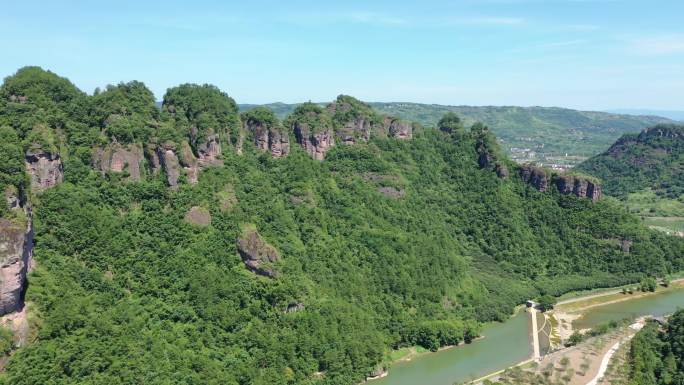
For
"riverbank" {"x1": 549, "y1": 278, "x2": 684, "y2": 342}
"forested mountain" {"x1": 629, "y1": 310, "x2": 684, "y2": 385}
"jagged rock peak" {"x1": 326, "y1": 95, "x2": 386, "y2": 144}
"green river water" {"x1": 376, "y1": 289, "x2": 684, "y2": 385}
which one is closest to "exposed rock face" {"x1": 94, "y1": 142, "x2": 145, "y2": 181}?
"green river water" {"x1": 376, "y1": 289, "x2": 684, "y2": 385}

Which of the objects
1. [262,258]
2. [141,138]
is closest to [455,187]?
[262,258]

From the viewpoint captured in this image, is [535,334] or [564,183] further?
[564,183]

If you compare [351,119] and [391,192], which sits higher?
[351,119]

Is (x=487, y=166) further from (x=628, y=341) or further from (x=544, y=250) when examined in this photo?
(x=628, y=341)

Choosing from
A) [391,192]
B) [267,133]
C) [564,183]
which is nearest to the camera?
[267,133]

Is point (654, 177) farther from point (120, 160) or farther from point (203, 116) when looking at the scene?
point (120, 160)

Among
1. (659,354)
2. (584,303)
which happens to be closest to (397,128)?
(584,303)

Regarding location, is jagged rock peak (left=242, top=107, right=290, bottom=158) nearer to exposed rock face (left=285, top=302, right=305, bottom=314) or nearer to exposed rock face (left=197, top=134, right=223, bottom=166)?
exposed rock face (left=197, top=134, right=223, bottom=166)
